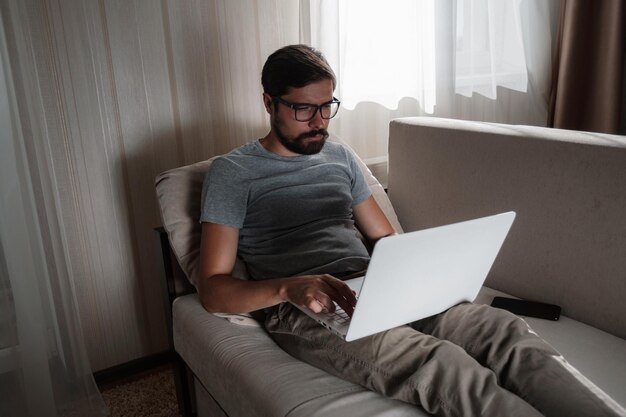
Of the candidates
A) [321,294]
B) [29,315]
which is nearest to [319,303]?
[321,294]

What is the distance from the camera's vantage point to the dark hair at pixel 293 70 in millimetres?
1425

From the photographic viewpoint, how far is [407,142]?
1924mm

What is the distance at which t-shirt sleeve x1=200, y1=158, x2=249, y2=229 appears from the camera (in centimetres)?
137

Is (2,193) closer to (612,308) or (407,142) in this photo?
(407,142)

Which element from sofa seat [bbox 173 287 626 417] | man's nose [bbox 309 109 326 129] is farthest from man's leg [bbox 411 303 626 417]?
man's nose [bbox 309 109 326 129]

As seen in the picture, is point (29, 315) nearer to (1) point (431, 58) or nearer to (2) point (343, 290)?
(2) point (343, 290)

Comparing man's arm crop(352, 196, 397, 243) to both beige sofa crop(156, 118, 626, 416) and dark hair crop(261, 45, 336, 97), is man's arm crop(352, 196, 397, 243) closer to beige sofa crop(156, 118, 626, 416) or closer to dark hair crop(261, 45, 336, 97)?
beige sofa crop(156, 118, 626, 416)

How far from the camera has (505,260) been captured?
165 centimetres

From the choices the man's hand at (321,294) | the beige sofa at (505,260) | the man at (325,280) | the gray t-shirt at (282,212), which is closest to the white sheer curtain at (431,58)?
the beige sofa at (505,260)

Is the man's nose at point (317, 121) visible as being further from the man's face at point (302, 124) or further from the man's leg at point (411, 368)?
the man's leg at point (411, 368)

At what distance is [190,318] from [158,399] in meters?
0.57

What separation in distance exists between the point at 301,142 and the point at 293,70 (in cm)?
19

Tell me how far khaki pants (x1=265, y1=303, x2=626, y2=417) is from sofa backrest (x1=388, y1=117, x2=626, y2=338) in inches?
15.6

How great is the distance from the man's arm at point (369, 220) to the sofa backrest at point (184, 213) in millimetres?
376
